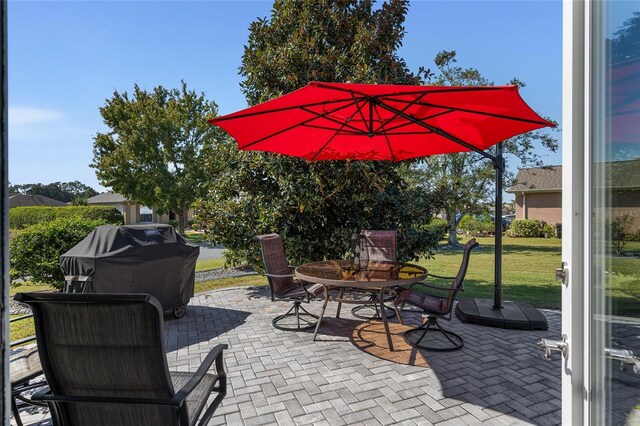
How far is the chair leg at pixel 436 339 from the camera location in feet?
14.6

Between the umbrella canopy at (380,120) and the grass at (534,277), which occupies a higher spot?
the umbrella canopy at (380,120)

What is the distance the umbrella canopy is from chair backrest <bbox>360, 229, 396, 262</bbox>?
4.55 feet

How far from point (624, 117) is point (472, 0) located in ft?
21.1

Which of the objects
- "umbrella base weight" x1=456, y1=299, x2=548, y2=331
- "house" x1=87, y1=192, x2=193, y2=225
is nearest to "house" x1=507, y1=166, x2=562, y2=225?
"umbrella base weight" x1=456, y1=299, x2=548, y2=331

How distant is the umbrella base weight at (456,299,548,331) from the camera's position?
508cm

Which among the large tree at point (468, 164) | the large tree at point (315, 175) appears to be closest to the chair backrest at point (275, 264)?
the large tree at point (315, 175)

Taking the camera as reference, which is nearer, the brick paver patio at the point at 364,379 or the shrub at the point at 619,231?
the shrub at the point at 619,231

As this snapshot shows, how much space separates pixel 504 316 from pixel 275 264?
11.6 feet

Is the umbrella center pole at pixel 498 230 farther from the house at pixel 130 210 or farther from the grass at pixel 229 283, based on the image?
the house at pixel 130 210

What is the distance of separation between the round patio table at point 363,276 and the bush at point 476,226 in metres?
20.8

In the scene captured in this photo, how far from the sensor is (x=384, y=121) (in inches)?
185

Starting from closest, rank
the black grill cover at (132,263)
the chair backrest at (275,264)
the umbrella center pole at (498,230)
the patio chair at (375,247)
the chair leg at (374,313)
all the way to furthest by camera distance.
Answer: the black grill cover at (132,263) → the chair backrest at (275,264) → the umbrella center pole at (498,230) → the chair leg at (374,313) → the patio chair at (375,247)

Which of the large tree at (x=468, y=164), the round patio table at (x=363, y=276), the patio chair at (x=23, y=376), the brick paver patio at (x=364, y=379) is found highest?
the large tree at (x=468, y=164)

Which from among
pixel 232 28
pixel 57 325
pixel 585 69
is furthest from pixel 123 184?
pixel 585 69
